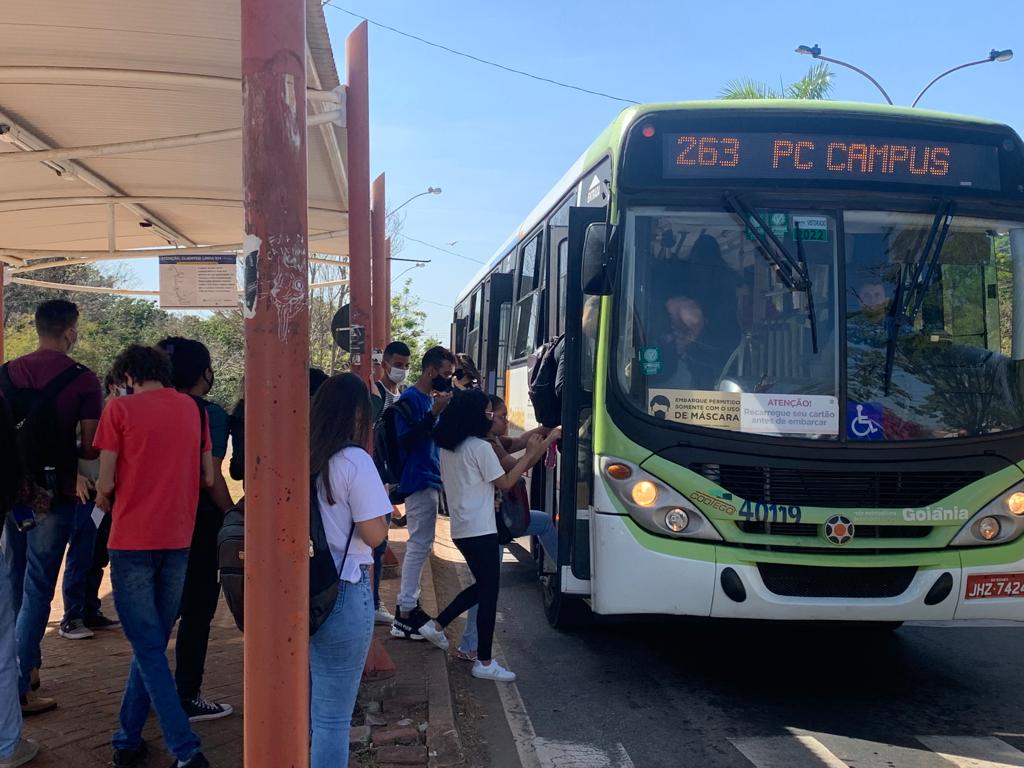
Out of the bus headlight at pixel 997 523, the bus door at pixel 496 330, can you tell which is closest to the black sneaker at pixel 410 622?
the bus headlight at pixel 997 523

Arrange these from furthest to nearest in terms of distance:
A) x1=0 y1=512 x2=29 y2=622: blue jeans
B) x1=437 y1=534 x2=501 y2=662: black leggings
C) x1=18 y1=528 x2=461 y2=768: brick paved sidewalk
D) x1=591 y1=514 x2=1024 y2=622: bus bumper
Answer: x1=437 y1=534 x2=501 y2=662: black leggings < x1=591 y1=514 x2=1024 y2=622: bus bumper < x1=0 y1=512 x2=29 y2=622: blue jeans < x1=18 y1=528 x2=461 y2=768: brick paved sidewalk

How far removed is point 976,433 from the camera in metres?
5.74

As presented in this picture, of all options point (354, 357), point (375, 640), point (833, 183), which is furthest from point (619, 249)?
point (375, 640)

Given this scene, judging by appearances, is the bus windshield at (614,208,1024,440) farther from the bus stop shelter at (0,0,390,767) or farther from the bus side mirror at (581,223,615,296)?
the bus stop shelter at (0,0,390,767)

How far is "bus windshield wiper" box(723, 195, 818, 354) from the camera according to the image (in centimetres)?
577

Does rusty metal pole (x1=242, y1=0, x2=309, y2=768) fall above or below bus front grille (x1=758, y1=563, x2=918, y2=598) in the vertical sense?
above

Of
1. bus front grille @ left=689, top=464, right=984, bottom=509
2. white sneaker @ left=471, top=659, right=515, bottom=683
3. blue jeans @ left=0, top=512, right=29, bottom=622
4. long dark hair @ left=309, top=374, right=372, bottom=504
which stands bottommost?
white sneaker @ left=471, top=659, right=515, bottom=683

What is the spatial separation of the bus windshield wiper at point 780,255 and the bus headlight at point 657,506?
1.18 meters

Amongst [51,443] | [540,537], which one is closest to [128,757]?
[51,443]

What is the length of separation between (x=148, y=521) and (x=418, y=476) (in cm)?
264

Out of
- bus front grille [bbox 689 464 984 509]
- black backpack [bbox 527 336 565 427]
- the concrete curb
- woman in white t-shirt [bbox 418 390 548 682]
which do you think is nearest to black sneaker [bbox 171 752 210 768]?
the concrete curb

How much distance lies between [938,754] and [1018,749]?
1.50 feet

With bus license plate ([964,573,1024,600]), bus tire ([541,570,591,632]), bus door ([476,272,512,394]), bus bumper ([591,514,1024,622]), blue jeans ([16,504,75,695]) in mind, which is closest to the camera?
blue jeans ([16,504,75,695])

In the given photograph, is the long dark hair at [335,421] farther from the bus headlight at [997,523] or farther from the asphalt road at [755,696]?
the bus headlight at [997,523]
